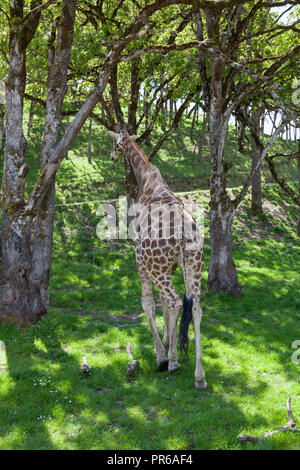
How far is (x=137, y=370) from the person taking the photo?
27.5 feet

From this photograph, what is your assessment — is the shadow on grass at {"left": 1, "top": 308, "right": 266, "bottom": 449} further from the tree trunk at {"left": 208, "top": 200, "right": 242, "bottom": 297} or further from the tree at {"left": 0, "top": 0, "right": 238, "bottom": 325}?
the tree trunk at {"left": 208, "top": 200, "right": 242, "bottom": 297}

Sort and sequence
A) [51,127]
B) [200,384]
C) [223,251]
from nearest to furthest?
[200,384] < [51,127] < [223,251]

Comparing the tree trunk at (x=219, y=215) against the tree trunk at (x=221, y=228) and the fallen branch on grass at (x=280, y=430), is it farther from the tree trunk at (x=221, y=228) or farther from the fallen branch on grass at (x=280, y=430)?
the fallen branch on grass at (x=280, y=430)

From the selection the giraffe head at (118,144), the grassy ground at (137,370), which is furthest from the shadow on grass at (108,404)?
the giraffe head at (118,144)

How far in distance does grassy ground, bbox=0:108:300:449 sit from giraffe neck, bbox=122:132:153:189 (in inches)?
147

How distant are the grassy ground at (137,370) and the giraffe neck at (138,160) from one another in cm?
374

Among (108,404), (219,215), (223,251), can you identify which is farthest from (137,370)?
(219,215)

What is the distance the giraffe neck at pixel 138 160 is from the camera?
9.59 m

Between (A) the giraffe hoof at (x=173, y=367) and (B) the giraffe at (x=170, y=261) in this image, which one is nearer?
(B) the giraffe at (x=170, y=261)

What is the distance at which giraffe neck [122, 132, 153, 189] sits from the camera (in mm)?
9586

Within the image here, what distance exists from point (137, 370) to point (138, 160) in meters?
4.63

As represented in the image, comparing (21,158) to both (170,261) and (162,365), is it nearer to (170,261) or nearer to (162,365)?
(170,261)

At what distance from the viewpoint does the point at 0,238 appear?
10672mm

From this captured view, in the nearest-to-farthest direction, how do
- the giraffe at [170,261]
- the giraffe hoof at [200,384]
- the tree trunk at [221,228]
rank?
1. the giraffe hoof at [200,384]
2. the giraffe at [170,261]
3. the tree trunk at [221,228]
